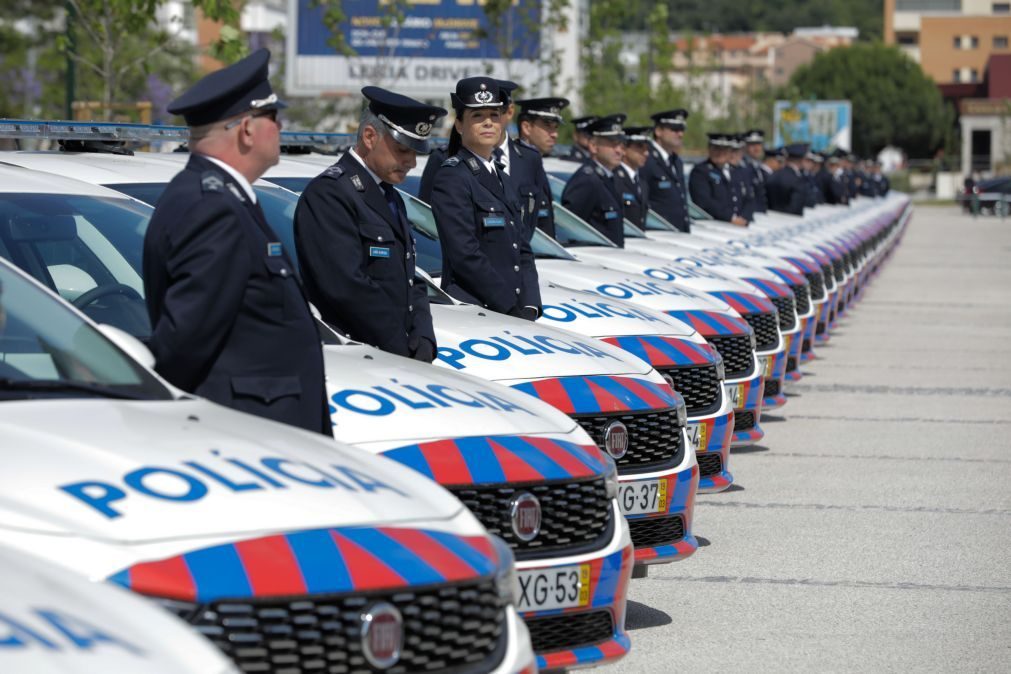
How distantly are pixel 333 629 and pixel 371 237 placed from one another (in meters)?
2.98

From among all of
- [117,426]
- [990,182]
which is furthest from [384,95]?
[990,182]

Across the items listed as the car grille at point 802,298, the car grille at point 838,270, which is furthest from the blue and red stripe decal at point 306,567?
the car grille at point 838,270

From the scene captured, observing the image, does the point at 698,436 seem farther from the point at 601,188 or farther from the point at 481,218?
the point at 601,188

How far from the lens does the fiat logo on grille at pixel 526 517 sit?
5148mm

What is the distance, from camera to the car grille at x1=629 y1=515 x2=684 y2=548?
670cm

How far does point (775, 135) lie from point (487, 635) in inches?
2394

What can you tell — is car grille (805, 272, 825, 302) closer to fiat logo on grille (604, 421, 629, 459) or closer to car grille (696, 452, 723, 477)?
car grille (696, 452, 723, 477)

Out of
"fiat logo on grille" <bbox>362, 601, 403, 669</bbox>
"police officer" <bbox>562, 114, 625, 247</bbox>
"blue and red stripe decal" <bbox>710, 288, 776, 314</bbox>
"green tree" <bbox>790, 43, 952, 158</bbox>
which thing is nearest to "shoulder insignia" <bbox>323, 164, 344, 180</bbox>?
"fiat logo on grille" <bbox>362, 601, 403, 669</bbox>

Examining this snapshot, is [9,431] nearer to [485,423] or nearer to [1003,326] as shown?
[485,423]

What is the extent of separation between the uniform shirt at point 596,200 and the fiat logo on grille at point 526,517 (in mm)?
6662

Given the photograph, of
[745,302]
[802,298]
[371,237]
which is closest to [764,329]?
[745,302]

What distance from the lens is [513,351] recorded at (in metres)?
6.66

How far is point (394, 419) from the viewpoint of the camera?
17.0ft

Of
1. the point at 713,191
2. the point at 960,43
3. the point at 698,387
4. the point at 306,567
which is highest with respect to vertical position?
the point at 960,43
